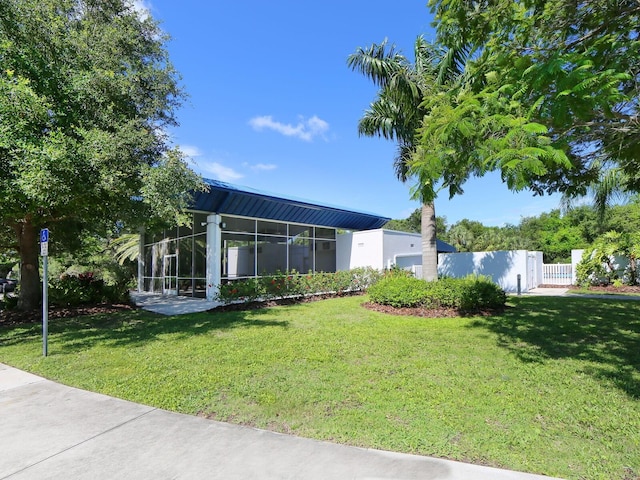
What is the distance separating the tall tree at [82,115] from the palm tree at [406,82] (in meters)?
6.63

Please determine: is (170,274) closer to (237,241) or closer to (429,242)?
(237,241)

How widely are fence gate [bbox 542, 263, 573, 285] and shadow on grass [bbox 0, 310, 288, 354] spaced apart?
1919cm

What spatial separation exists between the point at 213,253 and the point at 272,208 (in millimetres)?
3630

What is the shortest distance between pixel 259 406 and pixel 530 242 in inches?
1729

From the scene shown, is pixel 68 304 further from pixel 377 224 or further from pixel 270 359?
pixel 377 224

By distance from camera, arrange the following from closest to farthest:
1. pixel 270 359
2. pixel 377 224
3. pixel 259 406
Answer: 1. pixel 259 406
2. pixel 270 359
3. pixel 377 224

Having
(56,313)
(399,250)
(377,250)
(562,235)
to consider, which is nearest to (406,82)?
(377,250)

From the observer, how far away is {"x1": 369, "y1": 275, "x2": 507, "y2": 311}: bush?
10688mm

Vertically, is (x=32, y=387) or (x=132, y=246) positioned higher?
(x=132, y=246)

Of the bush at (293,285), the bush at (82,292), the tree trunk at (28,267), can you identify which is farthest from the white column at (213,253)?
the tree trunk at (28,267)

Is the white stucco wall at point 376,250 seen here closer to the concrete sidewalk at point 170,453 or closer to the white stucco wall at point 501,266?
the white stucco wall at point 501,266

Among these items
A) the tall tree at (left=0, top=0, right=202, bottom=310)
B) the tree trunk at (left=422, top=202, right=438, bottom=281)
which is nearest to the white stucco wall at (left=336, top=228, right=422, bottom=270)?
the tree trunk at (left=422, top=202, right=438, bottom=281)

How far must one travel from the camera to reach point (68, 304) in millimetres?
13539

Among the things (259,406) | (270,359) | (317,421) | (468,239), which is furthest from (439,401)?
(468,239)
